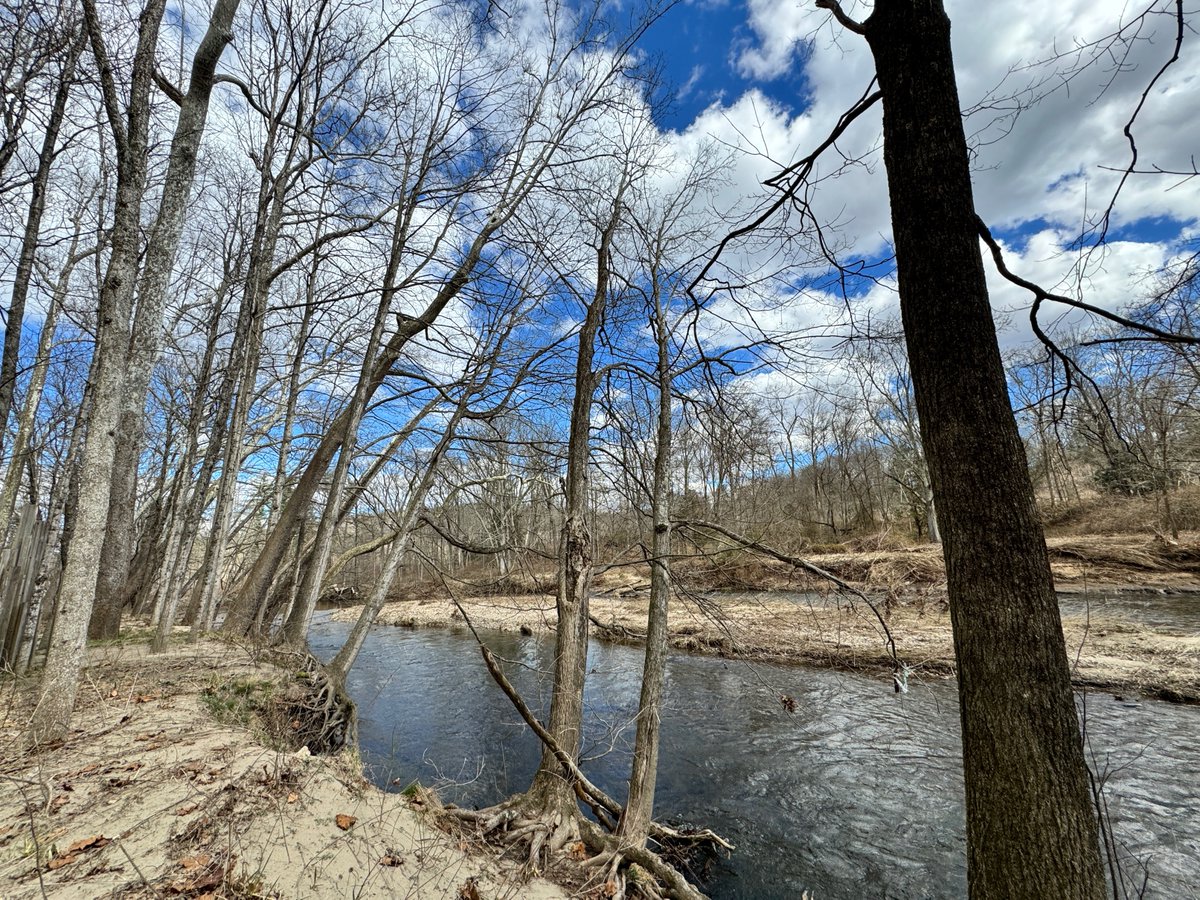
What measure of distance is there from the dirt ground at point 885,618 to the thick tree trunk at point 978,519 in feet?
6.70

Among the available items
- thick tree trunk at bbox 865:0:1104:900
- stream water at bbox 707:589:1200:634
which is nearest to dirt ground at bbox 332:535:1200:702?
stream water at bbox 707:589:1200:634

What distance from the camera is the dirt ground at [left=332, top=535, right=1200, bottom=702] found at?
21.8ft

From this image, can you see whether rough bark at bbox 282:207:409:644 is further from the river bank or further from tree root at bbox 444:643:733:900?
tree root at bbox 444:643:733:900


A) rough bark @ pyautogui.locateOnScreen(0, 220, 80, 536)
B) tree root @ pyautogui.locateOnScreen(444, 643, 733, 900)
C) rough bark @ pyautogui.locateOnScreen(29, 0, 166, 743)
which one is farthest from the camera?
rough bark @ pyautogui.locateOnScreen(0, 220, 80, 536)

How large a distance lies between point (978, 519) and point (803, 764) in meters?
7.14

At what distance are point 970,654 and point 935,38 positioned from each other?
250cm

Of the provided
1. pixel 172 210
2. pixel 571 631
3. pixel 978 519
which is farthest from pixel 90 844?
pixel 172 210

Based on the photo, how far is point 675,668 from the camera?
1278 centimetres

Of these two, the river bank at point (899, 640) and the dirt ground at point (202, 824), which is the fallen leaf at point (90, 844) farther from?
the river bank at point (899, 640)

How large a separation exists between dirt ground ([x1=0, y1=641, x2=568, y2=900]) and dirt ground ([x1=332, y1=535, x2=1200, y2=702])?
1815 mm

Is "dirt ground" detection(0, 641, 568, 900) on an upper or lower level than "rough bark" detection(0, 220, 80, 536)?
lower

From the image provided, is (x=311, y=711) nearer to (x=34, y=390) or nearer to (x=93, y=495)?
(x=93, y=495)

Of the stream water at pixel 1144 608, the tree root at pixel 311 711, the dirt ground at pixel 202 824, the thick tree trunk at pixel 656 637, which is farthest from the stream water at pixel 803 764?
the stream water at pixel 1144 608

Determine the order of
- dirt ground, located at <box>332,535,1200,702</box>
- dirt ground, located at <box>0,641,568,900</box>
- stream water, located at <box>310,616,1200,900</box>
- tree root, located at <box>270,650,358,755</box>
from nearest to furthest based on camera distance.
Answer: dirt ground, located at <box>0,641,568,900</box>
stream water, located at <box>310,616,1200,900</box>
tree root, located at <box>270,650,358,755</box>
dirt ground, located at <box>332,535,1200,702</box>
